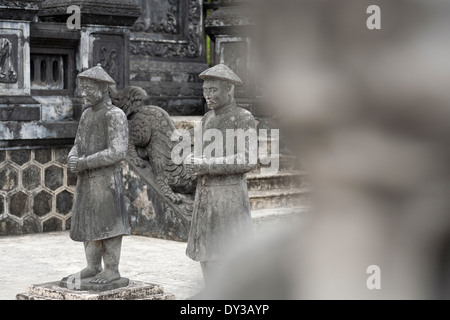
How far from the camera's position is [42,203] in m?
10.4

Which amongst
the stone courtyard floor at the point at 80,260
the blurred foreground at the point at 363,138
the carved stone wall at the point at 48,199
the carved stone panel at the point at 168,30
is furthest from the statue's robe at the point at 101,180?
the carved stone panel at the point at 168,30

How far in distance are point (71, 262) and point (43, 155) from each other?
221 cm

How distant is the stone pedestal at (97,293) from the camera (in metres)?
6.50

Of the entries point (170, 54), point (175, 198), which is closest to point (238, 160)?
point (175, 198)

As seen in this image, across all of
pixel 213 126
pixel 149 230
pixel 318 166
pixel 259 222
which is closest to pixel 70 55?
pixel 149 230

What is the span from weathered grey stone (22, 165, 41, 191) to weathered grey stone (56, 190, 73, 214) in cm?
29

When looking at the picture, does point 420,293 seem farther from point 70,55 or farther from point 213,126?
point 70,55

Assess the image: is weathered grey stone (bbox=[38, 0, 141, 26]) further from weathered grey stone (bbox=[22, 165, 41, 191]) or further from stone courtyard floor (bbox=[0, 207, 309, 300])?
stone courtyard floor (bbox=[0, 207, 309, 300])

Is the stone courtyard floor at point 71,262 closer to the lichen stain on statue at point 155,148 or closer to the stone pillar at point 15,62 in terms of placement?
the lichen stain on statue at point 155,148

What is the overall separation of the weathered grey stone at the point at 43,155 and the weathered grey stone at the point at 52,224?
2.05ft

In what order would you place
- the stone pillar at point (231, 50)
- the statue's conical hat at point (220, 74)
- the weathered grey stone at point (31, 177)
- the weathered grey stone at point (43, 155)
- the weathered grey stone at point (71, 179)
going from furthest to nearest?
the stone pillar at point (231, 50), the weathered grey stone at point (71, 179), the weathered grey stone at point (43, 155), the weathered grey stone at point (31, 177), the statue's conical hat at point (220, 74)

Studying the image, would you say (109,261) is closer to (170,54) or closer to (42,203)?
(42,203)

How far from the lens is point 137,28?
12914 mm

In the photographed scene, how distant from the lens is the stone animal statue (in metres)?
10.2
